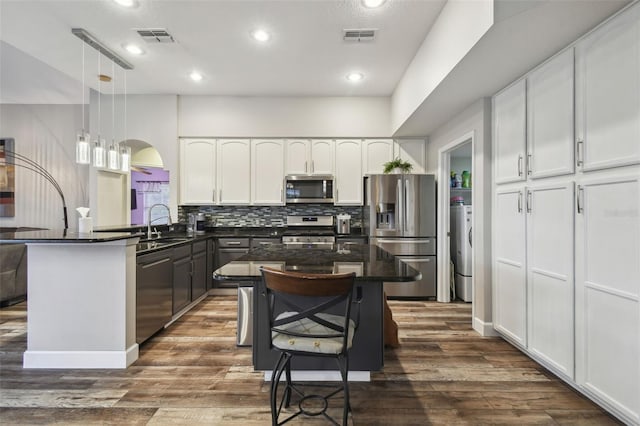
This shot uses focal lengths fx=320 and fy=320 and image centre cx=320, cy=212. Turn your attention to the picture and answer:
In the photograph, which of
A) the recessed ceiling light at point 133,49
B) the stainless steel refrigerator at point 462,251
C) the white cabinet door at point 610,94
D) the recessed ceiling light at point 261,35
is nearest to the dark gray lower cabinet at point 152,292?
the recessed ceiling light at point 133,49

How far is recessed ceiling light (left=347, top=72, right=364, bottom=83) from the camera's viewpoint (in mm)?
3899

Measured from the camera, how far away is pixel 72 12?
271 centimetres

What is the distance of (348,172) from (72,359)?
370 cm

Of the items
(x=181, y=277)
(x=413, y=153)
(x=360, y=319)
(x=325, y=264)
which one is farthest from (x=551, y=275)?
(x=181, y=277)

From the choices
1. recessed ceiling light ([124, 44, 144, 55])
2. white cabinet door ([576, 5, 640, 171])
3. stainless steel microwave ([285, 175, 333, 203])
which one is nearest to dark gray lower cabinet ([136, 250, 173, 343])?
stainless steel microwave ([285, 175, 333, 203])

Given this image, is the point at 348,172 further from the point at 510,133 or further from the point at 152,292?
the point at 152,292

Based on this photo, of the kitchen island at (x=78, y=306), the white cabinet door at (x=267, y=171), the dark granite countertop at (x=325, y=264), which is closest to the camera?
the dark granite countertop at (x=325, y=264)

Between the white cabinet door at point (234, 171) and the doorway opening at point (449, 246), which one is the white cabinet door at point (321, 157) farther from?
the doorway opening at point (449, 246)

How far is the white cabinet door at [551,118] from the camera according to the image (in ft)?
6.90

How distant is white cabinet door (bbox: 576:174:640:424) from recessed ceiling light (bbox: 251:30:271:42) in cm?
279

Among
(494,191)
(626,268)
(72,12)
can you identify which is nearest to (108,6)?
(72,12)

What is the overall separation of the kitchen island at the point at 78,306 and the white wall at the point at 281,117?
2770 mm

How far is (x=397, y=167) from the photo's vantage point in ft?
14.8

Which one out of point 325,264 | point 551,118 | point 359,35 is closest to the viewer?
point 325,264
